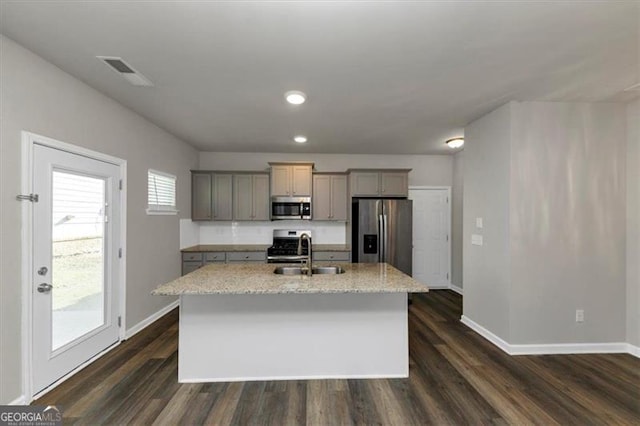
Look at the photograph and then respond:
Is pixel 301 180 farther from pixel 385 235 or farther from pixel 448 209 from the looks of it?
pixel 448 209

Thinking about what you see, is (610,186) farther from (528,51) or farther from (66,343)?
(66,343)

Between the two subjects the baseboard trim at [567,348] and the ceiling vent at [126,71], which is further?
the baseboard trim at [567,348]

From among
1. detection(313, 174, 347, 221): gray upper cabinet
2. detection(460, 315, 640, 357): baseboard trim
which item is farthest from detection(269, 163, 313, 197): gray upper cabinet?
detection(460, 315, 640, 357): baseboard trim

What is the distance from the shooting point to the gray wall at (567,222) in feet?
9.92

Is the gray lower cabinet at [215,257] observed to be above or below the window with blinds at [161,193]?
below

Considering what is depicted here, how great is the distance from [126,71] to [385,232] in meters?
4.00

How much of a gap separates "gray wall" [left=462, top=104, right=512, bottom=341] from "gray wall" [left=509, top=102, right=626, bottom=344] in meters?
0.09

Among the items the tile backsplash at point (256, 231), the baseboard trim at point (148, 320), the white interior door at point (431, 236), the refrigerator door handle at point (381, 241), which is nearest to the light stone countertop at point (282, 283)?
the baseboard trim at point (148, 320)

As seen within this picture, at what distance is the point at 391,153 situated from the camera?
5543 mm

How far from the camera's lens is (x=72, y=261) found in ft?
8.44

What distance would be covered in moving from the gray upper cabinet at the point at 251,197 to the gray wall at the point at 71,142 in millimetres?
1153

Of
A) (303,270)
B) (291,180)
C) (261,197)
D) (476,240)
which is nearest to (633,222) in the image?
(476,240)

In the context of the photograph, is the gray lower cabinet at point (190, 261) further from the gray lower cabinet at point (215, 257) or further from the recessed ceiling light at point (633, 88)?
the recessed ceiling light at point (633, 88)

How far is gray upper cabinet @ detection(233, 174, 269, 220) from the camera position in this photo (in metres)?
5.22
